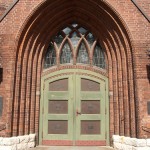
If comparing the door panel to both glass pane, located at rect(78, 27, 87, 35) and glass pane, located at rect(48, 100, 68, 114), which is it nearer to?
glass pane, located at rect(48, 100, 68, 114)

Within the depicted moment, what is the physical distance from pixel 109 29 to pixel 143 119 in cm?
300

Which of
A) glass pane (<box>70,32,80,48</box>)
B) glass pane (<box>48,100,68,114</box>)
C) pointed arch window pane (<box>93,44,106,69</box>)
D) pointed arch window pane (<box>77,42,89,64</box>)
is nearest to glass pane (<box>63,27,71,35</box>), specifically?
glass pane (<box>70,32,80,48</box>)

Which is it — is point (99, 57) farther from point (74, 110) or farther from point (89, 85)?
point (74, 110)

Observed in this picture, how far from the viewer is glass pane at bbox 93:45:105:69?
7.30m

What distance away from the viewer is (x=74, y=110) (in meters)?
6.86

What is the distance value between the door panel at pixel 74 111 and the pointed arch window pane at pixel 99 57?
0.57 metres

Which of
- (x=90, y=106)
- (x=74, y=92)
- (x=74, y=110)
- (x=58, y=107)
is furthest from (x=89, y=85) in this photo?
(x=58, y=107)

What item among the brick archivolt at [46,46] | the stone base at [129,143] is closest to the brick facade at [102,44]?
the brick archivolt at [46,46]

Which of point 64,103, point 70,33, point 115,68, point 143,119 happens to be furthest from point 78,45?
point 143,119

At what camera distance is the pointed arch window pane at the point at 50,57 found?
7.35 meters

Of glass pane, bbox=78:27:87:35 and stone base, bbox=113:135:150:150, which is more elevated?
glass pane, bbox=78:27:87:35

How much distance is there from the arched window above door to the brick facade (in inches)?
11.0

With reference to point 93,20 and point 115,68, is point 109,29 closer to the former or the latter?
point 93,20

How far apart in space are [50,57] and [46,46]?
403 mm
